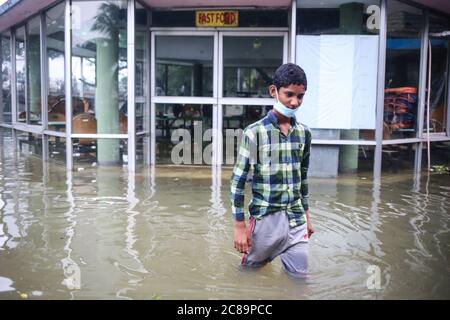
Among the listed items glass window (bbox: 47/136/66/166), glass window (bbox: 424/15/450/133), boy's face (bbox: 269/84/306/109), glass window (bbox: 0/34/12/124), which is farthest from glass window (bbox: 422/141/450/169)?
glass window (bbox: 0/34/12/124)

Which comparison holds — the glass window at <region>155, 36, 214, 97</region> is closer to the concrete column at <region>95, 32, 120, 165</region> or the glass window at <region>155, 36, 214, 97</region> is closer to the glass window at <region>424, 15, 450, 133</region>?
the concrete column at <region>95, 32, 120, 165</region>

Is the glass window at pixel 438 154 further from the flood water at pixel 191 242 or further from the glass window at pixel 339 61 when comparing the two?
the glass window at pixel 339 61

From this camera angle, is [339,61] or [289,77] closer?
[289,77]

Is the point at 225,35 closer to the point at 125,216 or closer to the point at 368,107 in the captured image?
the point at 368,107

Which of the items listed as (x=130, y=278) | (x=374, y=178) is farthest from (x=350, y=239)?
(x=374, y=178)

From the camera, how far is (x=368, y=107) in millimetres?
9492

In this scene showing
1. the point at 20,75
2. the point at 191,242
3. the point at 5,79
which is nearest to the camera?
the point at 191,242

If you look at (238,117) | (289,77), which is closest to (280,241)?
(289,77)

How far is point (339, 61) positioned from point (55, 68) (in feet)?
18.9

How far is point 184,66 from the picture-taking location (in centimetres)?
1091

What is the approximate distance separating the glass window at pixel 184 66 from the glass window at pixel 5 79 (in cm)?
730

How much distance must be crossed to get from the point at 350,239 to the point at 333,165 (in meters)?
4.06

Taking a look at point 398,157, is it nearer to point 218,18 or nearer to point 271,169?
point 218,18

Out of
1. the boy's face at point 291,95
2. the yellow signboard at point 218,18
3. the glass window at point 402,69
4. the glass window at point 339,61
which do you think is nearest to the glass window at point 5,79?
the yellow signboard at point 218,18
